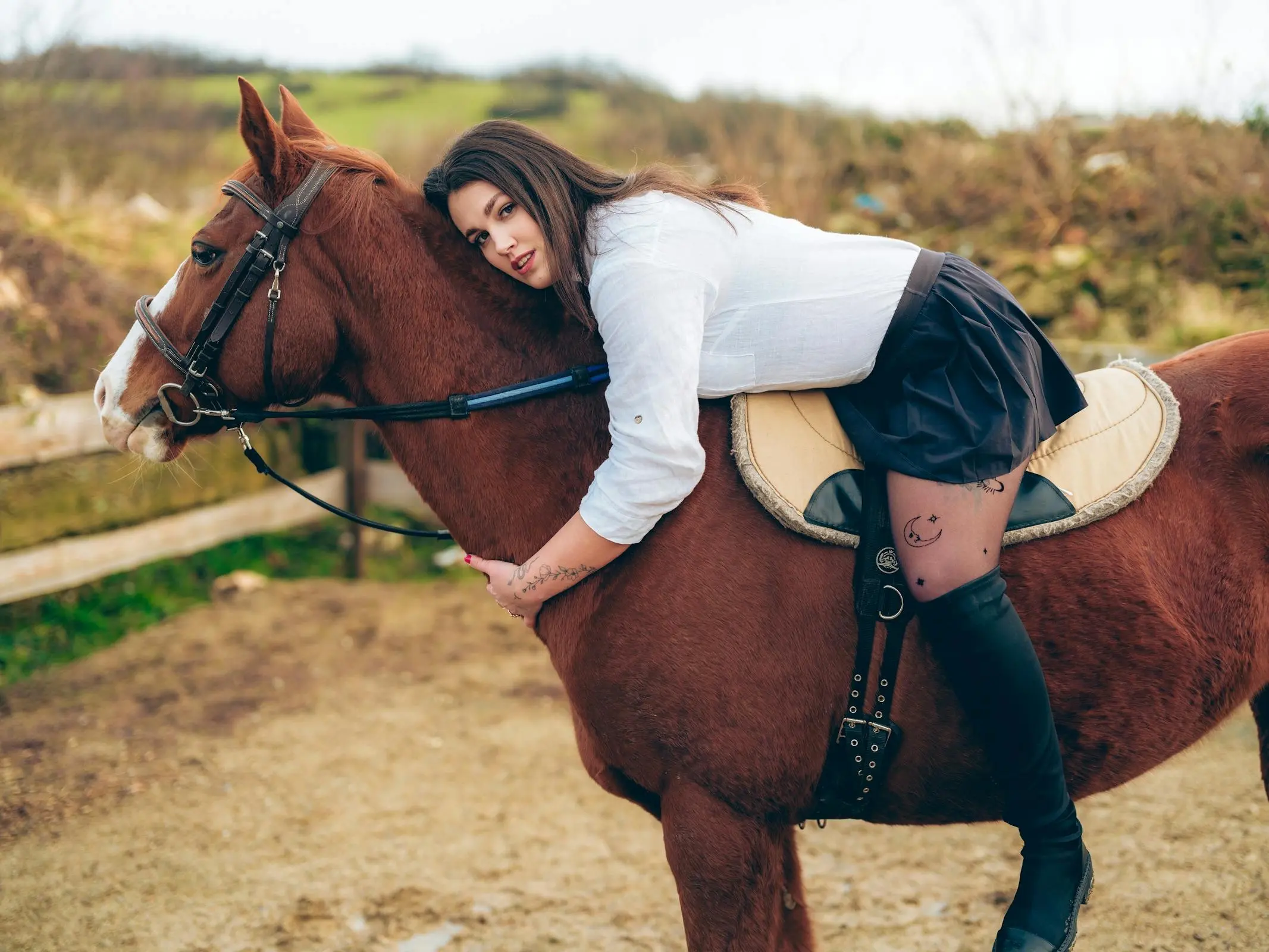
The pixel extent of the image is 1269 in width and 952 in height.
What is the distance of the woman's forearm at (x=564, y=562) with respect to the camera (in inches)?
75.0

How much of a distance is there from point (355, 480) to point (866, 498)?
525cm

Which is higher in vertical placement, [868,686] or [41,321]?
[41,321]

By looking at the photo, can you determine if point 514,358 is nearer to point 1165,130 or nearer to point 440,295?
point 440,295

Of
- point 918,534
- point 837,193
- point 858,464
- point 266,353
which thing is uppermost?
point 837,193

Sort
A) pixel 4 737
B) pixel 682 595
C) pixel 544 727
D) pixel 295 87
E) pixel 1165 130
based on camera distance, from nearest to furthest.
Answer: pixel 682 595 → pixel 4 737 → pixel 544 727 → pixel 1165 130 → pixel 295 87

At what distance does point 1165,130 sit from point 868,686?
8466 mm

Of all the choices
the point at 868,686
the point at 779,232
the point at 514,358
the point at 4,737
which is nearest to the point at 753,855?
the point at 868,686

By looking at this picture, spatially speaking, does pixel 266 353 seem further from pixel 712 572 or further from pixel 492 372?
pixel 712 572

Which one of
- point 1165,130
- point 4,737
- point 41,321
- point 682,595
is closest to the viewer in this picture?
point 682,595

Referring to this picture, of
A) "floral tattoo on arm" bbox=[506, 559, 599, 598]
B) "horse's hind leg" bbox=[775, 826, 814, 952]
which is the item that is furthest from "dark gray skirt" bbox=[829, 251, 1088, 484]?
"horse's hind leg" bbox=[775, 826, 814, 952]

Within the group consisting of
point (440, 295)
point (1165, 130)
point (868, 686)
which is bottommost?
point (868, 686)

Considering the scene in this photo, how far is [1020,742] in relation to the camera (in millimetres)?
1928

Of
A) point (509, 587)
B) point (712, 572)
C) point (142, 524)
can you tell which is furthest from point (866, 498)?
point (142, 524)

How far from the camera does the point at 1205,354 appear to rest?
87.3 inches
